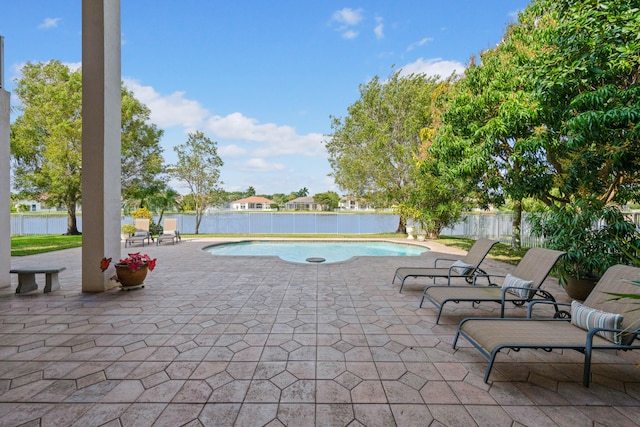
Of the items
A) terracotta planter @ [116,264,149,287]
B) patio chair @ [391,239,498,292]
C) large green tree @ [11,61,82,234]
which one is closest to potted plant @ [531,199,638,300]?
patio chair @ [391,239,498,292]

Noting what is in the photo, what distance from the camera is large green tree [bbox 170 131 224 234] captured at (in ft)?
61.2

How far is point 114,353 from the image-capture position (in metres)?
2.78

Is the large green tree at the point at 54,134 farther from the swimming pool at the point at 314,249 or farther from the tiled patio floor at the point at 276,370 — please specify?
the tiled patio floor at the point at 276,370

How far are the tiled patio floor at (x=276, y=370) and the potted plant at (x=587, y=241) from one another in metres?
1.37

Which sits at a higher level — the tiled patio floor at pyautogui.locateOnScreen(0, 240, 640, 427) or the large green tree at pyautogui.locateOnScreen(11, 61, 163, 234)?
the large green tree at pyautogui.locateOnScreen(11, 61, 163, 234)

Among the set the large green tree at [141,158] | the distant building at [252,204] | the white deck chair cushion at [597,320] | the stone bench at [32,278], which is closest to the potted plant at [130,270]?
the stone bench at [32,278]

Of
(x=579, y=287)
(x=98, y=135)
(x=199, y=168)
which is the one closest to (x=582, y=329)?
(x=579, y=287)

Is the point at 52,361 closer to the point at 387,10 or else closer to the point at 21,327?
the point at 21,327

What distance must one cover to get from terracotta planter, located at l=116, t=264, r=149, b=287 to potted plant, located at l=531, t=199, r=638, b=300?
704 cm

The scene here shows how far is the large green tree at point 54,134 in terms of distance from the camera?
51.3 feet

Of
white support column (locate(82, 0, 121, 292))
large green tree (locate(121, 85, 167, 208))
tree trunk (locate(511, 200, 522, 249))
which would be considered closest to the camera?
white support column (locate(82, 0, 121, 292))

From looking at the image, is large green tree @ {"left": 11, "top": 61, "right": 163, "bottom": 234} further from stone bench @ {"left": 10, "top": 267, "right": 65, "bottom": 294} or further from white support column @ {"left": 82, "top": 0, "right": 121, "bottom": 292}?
white support column @ {"left": 82, "top": 0, "right": 121, "bottom": 292}

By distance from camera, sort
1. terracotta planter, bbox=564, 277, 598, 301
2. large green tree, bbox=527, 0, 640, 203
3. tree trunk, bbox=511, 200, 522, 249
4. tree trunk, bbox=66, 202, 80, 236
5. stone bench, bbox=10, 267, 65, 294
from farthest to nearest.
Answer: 1. tree trunk, bbox=66, 202, 80, 236
2. tree trunk, bbox=511, 200, 522, 249
3. stone bench, bbox=10, 267, 65, 294
4. terracotta planter, bbox=564, 277, 598, 301
5. large green tree, bbox=527, 0, 640, 203

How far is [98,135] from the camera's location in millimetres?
4672
